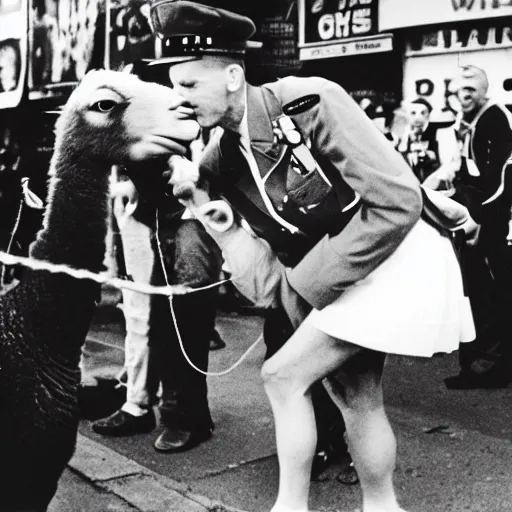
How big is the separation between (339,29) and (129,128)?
164cm

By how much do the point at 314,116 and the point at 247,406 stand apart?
2.06 metres

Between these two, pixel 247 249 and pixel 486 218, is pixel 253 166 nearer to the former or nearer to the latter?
pixel 247 249

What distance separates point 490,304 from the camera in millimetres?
5250

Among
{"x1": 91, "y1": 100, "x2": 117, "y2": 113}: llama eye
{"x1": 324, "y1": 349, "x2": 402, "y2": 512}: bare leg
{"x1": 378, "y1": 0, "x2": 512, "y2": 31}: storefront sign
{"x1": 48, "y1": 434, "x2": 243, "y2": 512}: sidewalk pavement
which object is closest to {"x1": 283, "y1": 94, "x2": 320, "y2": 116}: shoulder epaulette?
{"x1": 91, "y1": 100, "x2": 117, "y2": 113}: llama eye

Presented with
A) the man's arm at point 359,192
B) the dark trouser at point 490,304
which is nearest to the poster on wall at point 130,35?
the man's arm at point 359,192

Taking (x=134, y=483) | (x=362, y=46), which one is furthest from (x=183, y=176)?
(x=362, y=46)

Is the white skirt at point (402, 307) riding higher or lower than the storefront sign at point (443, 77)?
lower

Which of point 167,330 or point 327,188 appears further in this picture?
point 167,330

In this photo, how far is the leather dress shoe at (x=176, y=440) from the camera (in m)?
3.99

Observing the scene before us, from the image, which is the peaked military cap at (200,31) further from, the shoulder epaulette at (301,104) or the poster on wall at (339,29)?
the poster on wall at (339,29)

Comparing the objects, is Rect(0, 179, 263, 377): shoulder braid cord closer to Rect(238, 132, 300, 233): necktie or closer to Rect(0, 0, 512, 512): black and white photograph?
Rect(0, 0, 512, 512): black and white photograph

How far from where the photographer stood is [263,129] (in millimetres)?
2902

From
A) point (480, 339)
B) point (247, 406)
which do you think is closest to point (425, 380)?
point (480, 339)

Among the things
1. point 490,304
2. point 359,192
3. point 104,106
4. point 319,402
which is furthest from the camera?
point 490,304
